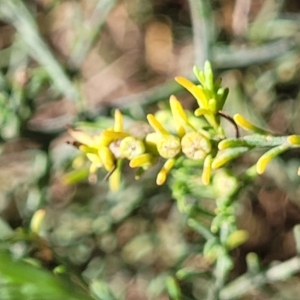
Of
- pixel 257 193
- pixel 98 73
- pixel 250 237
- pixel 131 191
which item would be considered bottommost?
pixel 250 237

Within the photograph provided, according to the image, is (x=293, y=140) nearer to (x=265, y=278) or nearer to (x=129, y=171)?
(x=265, y=278)

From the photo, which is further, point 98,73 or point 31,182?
point 98,73

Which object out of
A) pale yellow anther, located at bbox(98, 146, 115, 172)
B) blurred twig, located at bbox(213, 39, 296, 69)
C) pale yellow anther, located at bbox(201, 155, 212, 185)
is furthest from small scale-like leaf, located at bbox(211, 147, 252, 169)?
blurred twig, located at bbox(213, 39, 296, 69)

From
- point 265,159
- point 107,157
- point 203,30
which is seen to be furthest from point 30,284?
point 203,30

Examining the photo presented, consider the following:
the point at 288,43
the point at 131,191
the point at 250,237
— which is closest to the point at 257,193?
the point at 250,237

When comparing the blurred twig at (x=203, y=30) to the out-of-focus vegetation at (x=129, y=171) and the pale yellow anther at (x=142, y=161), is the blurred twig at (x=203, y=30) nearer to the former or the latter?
the out-of-focus vegetation at (x=129, y=171)

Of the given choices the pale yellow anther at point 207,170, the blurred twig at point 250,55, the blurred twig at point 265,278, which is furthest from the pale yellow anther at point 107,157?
the blurred twig at point 250,55

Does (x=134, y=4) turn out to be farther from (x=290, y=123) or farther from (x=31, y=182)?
(x=31, y=182)

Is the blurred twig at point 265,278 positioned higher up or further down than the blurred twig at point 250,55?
further down
